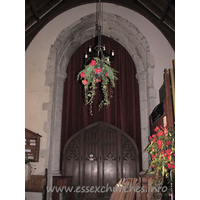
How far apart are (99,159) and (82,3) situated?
446cm

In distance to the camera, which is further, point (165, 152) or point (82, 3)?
point (82, 3)

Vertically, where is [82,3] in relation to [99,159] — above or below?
above

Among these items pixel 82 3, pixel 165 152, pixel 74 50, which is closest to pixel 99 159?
pixel 74 50

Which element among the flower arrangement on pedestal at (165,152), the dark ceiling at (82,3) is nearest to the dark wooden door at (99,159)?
the dark ceiling at (82,3)

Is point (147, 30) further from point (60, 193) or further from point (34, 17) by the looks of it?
point (60, 193)

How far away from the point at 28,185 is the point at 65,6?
483 centimetres

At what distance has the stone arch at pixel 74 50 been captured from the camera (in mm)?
5422

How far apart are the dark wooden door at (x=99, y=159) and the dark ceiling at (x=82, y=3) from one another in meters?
2.89

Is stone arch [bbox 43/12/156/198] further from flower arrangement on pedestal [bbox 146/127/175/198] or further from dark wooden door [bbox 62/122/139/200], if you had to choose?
flower arrangement on pedestal [bbox 146/127/175/198]

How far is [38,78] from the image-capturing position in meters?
5.59

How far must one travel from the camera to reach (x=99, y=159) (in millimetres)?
5719

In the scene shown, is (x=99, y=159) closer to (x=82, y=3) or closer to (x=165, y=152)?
(x=165, y=152)
